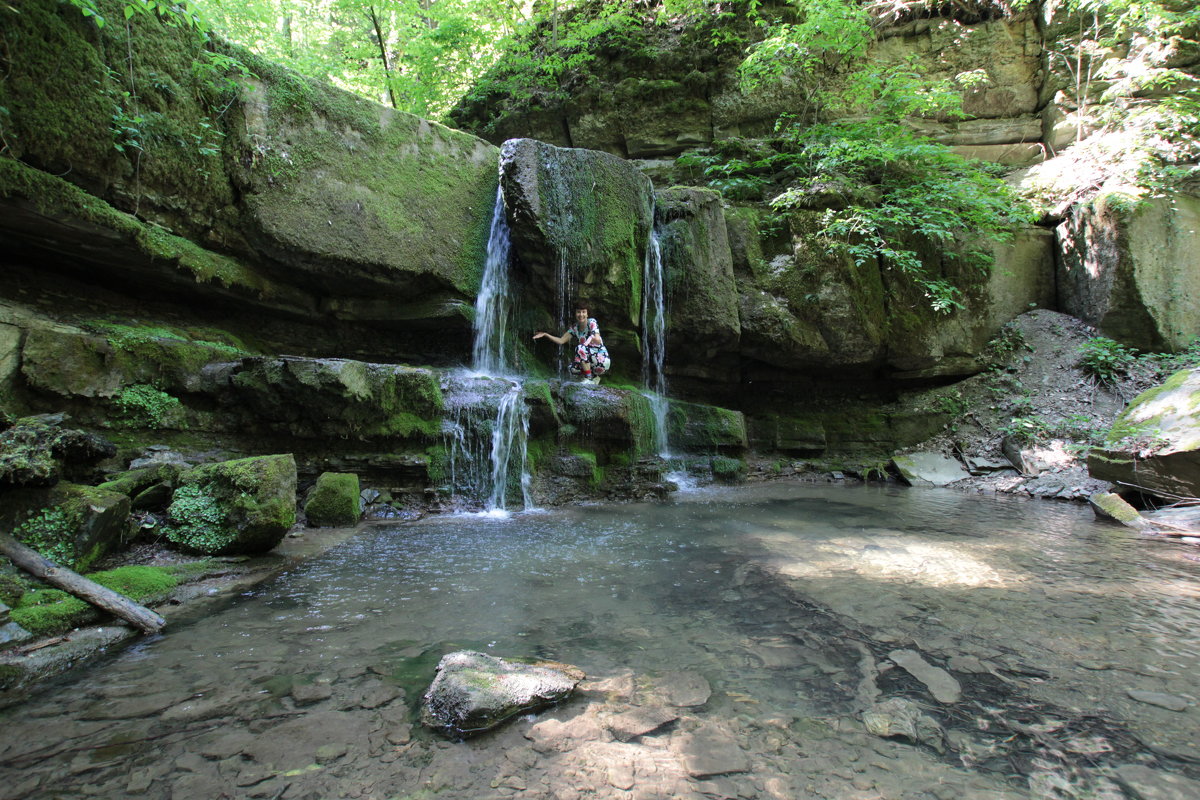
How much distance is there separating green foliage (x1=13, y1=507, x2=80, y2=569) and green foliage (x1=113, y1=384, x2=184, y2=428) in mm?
2428

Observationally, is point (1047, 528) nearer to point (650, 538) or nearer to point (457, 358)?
point (650, 538)

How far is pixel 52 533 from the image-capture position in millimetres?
3080

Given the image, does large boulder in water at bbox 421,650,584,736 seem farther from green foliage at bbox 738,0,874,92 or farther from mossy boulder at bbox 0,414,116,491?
green foliage at bbox 738,0,874,92

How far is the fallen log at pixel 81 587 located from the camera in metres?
2.61

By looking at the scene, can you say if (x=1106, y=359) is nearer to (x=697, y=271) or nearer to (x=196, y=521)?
(x=697, y=271)

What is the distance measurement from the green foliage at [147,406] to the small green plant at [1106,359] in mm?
14617

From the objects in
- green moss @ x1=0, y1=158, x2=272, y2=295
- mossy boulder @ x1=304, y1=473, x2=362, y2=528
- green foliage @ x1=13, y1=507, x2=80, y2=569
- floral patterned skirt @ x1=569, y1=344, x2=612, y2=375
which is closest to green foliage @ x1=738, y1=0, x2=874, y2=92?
floral patterned skirt @ x1=569, y1=344, x2=612, y2=375

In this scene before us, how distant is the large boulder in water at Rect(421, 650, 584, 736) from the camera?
5.85ft

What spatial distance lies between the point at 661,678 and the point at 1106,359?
12.4 metres

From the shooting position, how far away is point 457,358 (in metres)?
8.45

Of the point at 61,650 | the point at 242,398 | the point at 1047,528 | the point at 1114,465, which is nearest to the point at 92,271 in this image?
the point at 242,398

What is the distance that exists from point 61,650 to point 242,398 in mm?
3892

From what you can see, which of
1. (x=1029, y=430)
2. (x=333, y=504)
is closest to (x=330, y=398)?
(x=333, y=504)

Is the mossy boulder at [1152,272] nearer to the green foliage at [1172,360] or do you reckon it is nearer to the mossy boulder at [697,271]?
the green foliage at [1172,360]
